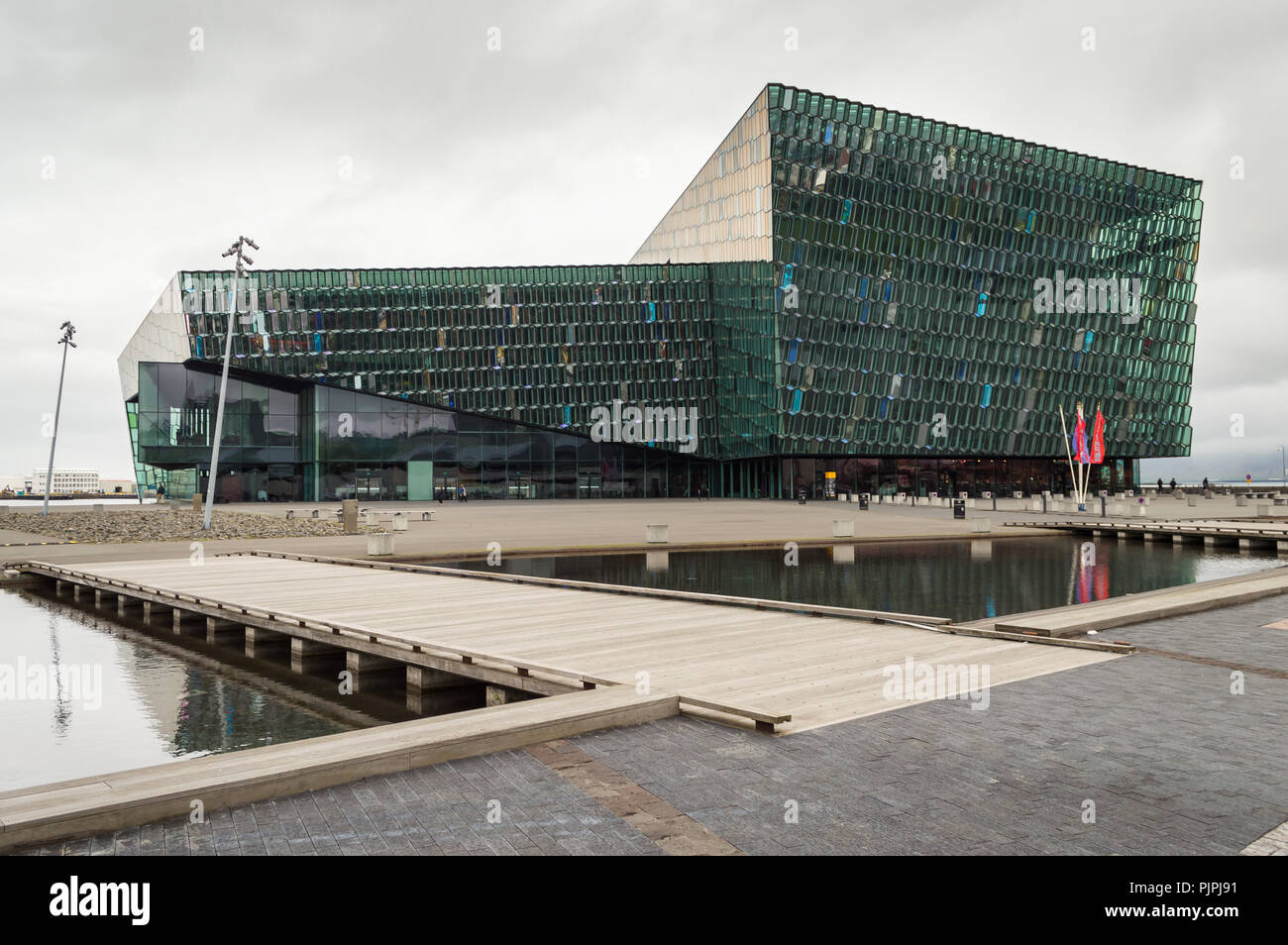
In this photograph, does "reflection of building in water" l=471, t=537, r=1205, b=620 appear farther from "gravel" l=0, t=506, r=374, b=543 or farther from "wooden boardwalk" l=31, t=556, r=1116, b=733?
"gravel" l=0, t=506, r=374, b=543

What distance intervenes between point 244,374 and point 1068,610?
240 feet

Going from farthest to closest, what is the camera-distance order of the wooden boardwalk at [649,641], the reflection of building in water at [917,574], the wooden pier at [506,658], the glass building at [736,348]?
the glass building at [736,348]
the reflection of building in water at [917,574]
the wooden boardwalk at [649,641]
the wooden pier at [506,658]

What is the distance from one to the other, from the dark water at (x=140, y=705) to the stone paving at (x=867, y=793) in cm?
592

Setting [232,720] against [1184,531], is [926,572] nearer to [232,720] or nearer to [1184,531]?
[232,720]

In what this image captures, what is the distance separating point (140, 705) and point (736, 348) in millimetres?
66096

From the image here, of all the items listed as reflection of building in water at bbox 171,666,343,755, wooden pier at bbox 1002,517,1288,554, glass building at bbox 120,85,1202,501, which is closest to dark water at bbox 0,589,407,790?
reflection of building in water at bbox 171,666,343,755

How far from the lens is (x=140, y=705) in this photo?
12.6m

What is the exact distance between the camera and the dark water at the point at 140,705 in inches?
417

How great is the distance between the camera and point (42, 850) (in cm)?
472

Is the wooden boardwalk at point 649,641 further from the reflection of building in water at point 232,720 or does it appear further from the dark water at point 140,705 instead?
the reflection of building in water at point 232,720

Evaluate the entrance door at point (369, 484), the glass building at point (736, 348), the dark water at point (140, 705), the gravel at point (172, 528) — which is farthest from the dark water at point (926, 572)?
the entrance door at point (369, 484)

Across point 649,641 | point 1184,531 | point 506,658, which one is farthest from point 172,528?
point 1184,531

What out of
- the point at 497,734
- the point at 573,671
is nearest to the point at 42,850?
the point at 497,734

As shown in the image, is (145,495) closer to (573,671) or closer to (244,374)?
(244,374)
